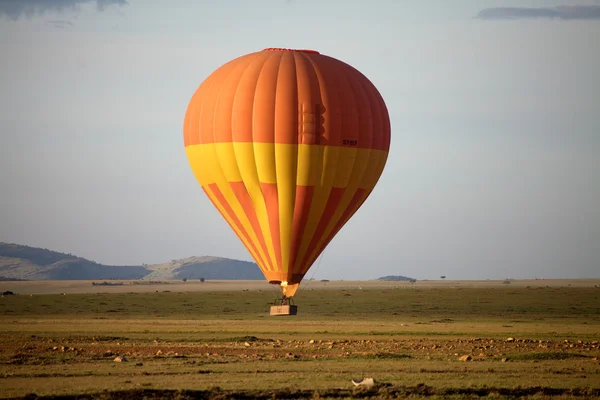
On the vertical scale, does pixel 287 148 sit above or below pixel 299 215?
above

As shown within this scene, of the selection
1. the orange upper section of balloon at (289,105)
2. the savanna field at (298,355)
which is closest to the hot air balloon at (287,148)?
the orange upper section of balloon at (289,105)

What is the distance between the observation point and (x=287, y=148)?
46.4 m

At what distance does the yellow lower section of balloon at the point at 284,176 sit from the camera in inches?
1833

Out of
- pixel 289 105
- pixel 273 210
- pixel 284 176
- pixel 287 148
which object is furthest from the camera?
pixel 273 210

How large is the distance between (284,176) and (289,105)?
10.7 ft

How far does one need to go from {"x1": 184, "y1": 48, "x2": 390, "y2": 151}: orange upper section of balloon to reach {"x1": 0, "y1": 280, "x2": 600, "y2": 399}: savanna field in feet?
29.5

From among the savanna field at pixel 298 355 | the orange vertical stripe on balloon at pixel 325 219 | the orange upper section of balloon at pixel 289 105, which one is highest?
the orange upper section of balloon at pixel 289 105

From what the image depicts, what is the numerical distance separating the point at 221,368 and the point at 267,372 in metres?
1.81

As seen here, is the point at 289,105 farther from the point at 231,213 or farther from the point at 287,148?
the point at 231,213

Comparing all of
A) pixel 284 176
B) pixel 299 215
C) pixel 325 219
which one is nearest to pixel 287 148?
pixel 284 176

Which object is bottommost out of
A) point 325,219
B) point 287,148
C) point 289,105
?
point 325,219

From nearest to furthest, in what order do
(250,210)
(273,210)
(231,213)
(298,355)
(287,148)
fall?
(298,355) → (287,148) → (273,210) → (250,210) → (231,213)

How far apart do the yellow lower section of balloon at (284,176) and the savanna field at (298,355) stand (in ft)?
14.5

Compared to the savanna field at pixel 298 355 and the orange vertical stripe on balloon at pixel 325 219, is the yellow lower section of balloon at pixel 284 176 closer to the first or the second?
the orange vertical stripe on balloon at pixel 325 219
